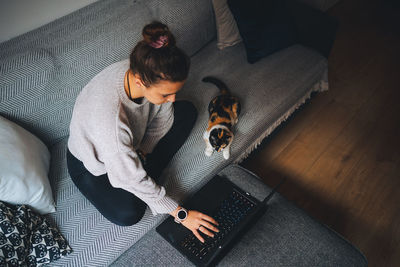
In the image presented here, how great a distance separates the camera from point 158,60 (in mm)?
834

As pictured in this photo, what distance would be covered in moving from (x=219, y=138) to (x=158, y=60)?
515 mm

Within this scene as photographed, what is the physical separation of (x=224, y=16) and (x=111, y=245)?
152cm

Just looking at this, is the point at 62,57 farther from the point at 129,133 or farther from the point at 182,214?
the point at 182,214

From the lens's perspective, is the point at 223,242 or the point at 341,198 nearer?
the point at 223,242

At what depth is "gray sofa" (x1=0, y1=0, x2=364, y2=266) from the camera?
3.59 feet

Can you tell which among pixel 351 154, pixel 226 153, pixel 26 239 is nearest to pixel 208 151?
pixel 226 153

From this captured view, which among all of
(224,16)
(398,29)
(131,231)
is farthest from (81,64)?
(398,29)

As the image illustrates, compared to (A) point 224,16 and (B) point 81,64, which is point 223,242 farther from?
(A) point 224,16

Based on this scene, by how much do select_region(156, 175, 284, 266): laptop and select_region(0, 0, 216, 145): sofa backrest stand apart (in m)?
0.79

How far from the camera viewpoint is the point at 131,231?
107 cm

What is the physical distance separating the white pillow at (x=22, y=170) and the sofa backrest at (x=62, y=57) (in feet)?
0.40

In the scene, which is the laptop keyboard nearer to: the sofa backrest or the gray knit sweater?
the gray knit sweater

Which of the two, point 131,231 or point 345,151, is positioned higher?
point 131,231

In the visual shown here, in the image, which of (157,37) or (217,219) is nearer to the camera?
(157,37)
